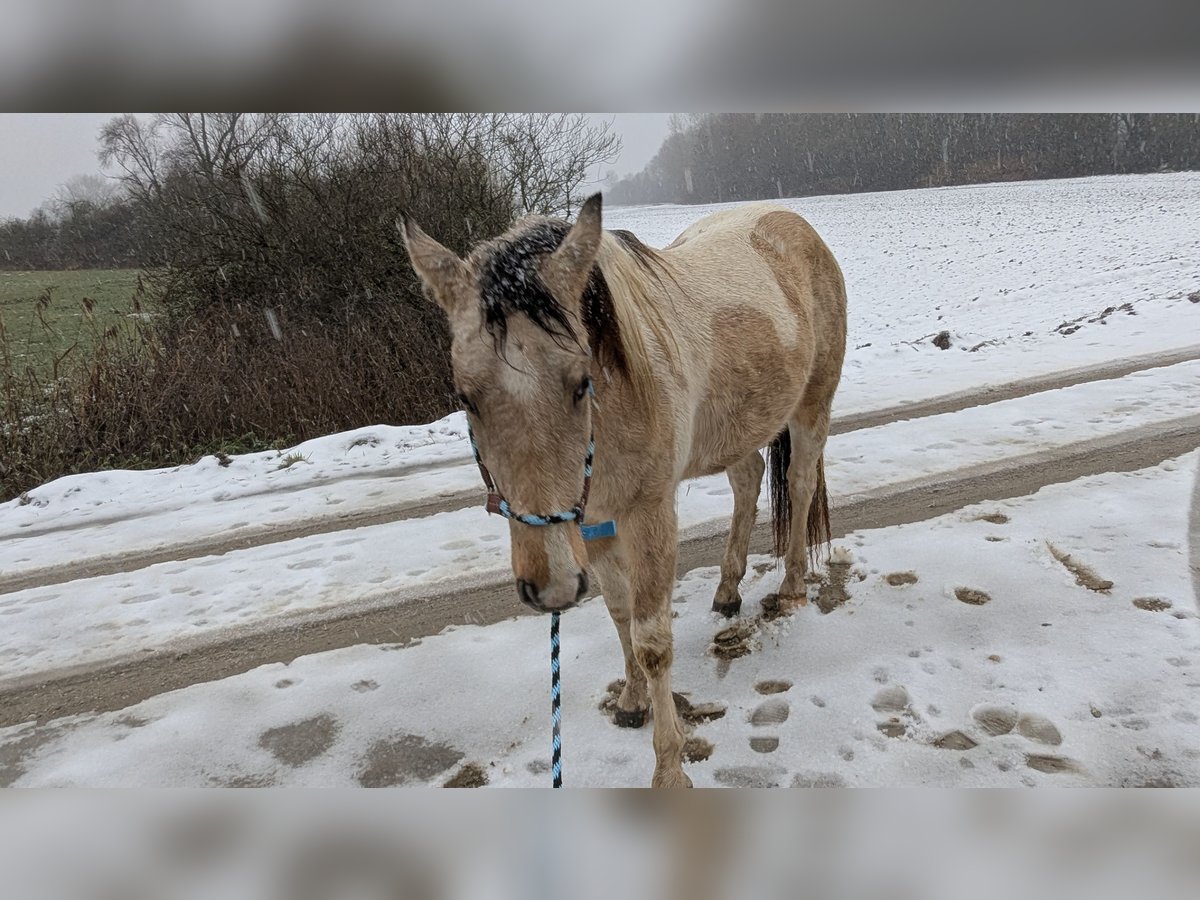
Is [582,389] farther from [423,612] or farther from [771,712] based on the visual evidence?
[423,612]

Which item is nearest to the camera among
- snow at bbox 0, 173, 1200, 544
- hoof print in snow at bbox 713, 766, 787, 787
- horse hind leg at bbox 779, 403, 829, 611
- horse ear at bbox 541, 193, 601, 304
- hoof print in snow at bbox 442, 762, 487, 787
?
horse ear at bbox 541, 193, 601, 304

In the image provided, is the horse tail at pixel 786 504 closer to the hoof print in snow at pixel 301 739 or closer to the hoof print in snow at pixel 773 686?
the hoof print in snow at pixel 773 686

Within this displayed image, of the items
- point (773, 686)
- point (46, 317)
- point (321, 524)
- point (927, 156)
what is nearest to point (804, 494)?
point (773, 686)

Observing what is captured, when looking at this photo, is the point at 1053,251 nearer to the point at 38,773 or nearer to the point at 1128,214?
the point at 1128,214

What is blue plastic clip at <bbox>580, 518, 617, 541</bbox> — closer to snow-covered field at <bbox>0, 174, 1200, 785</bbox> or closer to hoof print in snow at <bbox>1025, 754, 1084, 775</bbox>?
snow-covered field at <bbox>0, 174, 1200, 785</bbox>

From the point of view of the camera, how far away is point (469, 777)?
240cm

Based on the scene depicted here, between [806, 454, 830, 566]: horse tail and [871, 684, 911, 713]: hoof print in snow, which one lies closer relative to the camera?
[871, 684, 911, 713]: hoof print in snow

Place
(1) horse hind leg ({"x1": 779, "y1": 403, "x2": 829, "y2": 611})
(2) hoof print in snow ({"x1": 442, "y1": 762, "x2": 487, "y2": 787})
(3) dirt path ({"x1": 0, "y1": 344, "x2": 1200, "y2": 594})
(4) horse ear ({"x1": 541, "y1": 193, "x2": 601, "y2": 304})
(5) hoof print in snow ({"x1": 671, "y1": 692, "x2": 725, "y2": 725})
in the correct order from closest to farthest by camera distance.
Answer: (4) horse ear ({"x1": 541, "y1": 193, "x2": 601, "y2": 304}), (2) hoof print in snow ({"x1": 442, "y1": 762, "x2": 487, "y2": 787}), (5) hoof print in snow ({"x1": 671, "y1": 692, "x2": 725, "y2": 725}), (1) horse hind leg ({"x1": 779, "y1": 403, "x2": 829, "y2": 611}), (3) dirt path ({"x1": 0, "y1": 344, "x2": 1200, "y2": 594})

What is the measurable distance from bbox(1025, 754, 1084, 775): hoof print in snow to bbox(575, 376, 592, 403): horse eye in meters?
2.01

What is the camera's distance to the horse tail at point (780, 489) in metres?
3.62

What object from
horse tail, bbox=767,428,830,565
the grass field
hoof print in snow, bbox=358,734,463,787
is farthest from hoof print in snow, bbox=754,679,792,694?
the grass field

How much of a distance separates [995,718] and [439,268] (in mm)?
2540

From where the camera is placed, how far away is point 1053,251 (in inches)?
548

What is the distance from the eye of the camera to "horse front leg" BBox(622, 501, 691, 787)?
2.25 meters
